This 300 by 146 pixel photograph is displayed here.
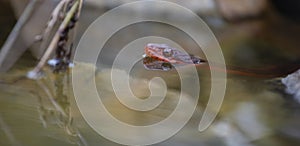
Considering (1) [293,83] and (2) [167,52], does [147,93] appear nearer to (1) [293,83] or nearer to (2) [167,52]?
(2) [167,52]

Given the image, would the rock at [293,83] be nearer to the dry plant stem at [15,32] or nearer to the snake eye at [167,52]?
the snake eye at [167,52]

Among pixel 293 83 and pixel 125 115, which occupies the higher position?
pixel 293 83

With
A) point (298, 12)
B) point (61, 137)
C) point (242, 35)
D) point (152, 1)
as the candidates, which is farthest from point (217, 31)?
point (61, 137)

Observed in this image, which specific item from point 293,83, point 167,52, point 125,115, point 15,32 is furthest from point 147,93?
point 15,32

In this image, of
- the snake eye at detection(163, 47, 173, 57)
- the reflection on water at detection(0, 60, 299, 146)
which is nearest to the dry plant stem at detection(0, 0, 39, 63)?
the reflection on water at detection(0, 60, 299, 146)

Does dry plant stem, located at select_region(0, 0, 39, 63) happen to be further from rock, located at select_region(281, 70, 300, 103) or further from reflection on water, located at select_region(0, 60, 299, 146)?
rock, located at select_region(281, 70, 300, 103)

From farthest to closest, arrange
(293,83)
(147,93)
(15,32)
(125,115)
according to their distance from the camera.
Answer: (15,32) < (293,83) < (147,93) < (125,115)

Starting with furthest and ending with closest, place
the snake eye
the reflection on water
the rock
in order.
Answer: the snake eye, the rock, the reflection on water

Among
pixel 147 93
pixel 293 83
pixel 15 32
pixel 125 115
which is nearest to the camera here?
pixel 125 115
